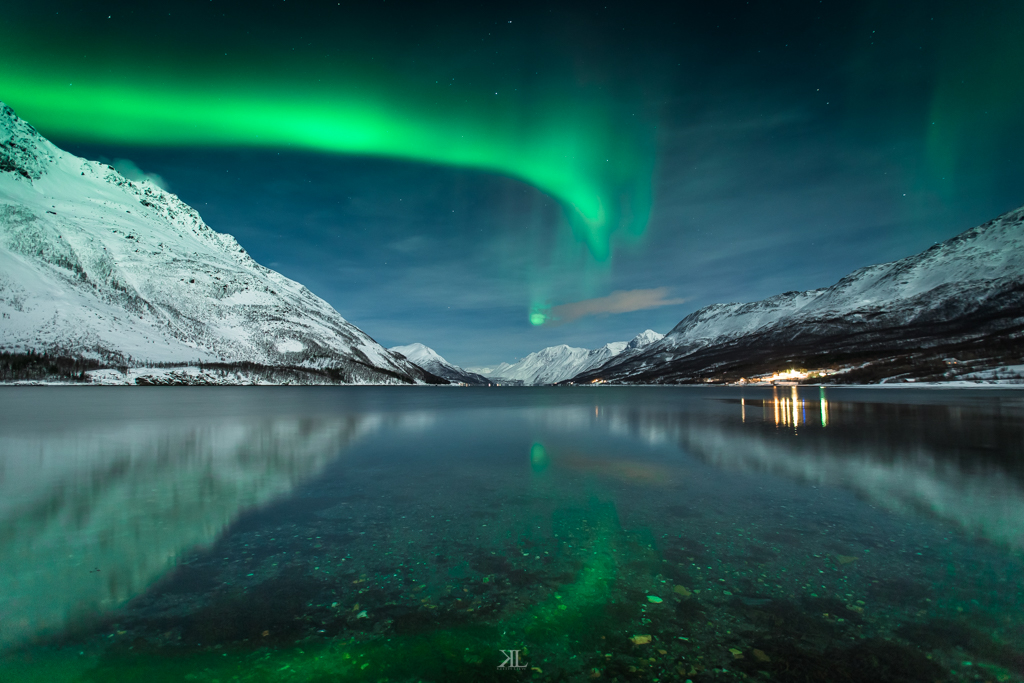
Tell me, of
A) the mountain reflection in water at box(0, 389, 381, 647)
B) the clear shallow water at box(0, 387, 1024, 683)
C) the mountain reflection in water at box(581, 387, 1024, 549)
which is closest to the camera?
the clear shallow water at box(0, 387, 1024, 683)

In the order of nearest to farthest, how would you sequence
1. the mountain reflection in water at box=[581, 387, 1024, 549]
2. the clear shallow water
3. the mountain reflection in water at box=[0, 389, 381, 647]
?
1. the clear shallow water
2. the mountain reflection in water at box=[0, 389, 381, 647]
3. the mountain reflection in water at box=[581, 387, 1024, 549]

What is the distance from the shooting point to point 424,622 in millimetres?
8344

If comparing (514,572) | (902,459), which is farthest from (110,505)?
(902,459)

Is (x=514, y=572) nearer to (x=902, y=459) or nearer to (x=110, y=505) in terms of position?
(x=110, y=505)

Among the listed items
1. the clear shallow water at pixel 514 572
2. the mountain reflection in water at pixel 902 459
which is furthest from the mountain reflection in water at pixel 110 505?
the mountain reflection in water at pixel 902 459

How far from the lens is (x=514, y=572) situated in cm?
1066

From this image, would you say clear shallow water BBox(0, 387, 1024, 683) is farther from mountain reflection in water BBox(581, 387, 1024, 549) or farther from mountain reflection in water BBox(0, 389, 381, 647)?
mountain reflection in water BBox(581, 387, 1024, 549)

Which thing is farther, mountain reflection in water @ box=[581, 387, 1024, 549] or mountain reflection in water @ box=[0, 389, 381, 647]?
mountain reflection in water @ box=[581, 387, 1024, 549]

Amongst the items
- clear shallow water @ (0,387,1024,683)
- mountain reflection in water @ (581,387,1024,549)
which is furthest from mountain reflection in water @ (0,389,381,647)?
mountain reflection in water @ (581,387,1024,549)

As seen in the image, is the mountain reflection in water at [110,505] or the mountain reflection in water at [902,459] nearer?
the mountain reflection in water at [110,505]

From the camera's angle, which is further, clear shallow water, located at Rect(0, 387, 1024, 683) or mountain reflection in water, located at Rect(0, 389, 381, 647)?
mountain reflection in water, located at Rect(0, 389, 381, 647)

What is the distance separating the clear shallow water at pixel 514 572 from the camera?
717 centimetres

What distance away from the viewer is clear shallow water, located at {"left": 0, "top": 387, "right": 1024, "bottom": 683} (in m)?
7.17

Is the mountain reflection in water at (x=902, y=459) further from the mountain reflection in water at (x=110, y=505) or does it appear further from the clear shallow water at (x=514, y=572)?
the mountain reflection in water at (x=110, y=505)
